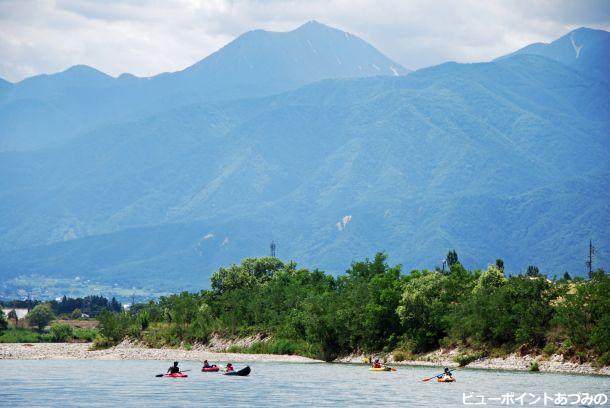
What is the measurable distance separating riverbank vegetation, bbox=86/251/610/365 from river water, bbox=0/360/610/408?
5.55 metres

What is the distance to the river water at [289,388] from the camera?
6925cm

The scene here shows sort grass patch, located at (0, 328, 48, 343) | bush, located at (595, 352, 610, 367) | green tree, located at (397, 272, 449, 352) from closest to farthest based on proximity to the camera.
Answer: bush, located at (595, 352, 610, 367)
green tree, located at (397, 272, 449, 352)
grass patch, located at (0, 328, 48, 343)

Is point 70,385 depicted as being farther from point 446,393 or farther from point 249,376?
point 446,393

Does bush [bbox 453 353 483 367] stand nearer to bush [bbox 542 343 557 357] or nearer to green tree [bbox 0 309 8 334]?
bush [bbox 542 343 557 357]

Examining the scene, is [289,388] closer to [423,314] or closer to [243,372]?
[243,372]

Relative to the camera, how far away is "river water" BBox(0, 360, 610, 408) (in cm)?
6925

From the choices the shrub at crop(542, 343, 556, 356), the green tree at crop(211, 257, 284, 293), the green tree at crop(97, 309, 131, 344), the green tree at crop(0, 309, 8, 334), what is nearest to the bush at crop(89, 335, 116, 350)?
the green tree at crop(97, 309, 131, 344)

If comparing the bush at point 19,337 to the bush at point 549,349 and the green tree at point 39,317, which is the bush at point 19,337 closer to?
the green tree at point 39,317

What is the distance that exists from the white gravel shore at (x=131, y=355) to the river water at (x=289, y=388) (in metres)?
16.5

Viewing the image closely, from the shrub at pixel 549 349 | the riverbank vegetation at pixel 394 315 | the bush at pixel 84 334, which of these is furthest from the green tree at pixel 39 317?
the shrub at pixel 549 349

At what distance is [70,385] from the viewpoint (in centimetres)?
8225

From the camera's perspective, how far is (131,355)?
4934 inches

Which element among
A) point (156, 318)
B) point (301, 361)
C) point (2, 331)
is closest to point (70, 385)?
point (301, 361)

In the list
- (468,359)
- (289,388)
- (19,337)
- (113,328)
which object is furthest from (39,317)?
(289,388)
